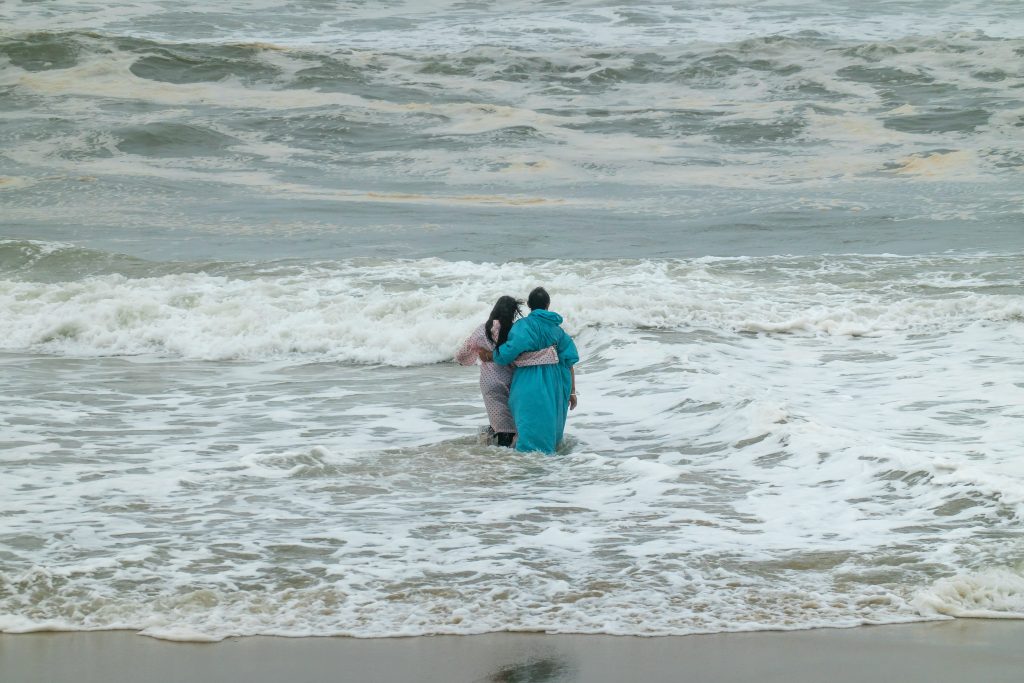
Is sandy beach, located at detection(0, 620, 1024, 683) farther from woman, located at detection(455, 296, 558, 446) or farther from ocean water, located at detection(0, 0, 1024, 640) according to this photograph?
woman, located at detection(455, 296, 558, 446)

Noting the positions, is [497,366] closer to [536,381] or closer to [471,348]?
[471,348]

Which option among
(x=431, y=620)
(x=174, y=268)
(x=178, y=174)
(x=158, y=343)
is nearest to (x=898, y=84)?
(x=178, y=174)

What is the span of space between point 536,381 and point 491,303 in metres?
6.73

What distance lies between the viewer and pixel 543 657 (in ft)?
14.1

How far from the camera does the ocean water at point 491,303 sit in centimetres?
526

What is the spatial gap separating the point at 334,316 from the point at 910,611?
386 inches

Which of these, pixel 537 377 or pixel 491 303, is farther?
pixel 491 303

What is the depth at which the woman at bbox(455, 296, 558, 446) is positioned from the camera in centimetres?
767

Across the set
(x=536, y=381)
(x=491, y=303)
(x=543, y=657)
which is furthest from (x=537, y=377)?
(x=491, y=303)

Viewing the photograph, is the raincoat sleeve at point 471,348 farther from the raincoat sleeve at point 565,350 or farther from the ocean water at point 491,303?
the ocean water at point 491,303

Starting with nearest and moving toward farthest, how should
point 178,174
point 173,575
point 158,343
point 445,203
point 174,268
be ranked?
point 173,575 → point 158,343 → point 174,268 → point 445,203 → point 178,174

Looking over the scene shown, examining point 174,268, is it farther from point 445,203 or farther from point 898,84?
point 898,84

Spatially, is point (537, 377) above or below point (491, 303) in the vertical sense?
above

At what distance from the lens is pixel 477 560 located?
17.8ft
